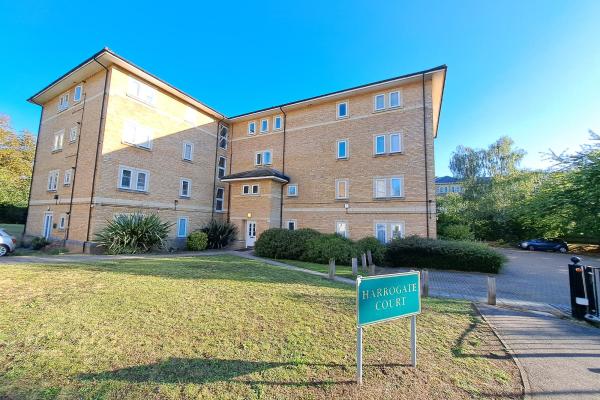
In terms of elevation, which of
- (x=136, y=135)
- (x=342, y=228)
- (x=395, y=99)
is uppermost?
(x=395, y=99)

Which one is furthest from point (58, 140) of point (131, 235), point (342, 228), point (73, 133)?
point (342, 228)

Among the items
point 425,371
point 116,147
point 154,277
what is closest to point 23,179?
point 116,147

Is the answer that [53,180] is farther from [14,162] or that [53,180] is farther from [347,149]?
[347,149]

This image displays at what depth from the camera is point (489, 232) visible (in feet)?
108

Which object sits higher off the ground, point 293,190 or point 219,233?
point 293,190

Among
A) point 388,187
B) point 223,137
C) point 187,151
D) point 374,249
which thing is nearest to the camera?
point 374,249

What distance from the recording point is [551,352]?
429 cm

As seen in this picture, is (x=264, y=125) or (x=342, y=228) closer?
(x=342, y=228)

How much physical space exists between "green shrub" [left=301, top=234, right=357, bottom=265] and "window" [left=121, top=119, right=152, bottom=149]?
13.2 m

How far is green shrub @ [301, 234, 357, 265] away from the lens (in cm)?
1418

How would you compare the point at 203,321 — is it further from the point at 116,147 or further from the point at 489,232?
the point at 489,232

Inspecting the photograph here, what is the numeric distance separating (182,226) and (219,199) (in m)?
4.51

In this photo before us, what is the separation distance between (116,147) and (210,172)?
7.76 m

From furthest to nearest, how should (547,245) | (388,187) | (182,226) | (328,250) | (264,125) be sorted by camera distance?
(547,245) < (264,125) < (182,226) < (388,187) < (328,250)
